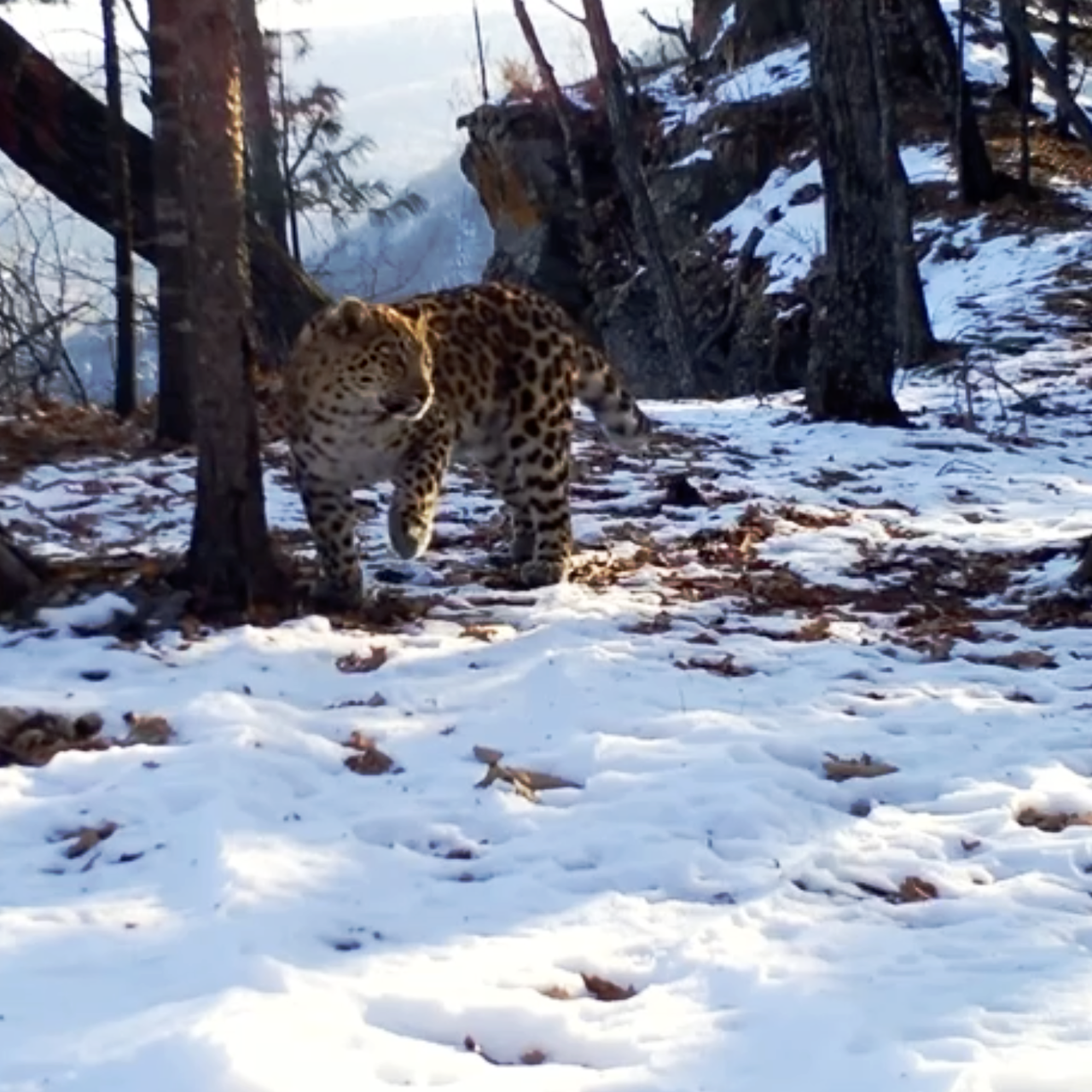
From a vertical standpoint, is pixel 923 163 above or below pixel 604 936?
above

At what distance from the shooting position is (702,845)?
569 cm

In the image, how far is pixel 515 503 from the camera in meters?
9.88

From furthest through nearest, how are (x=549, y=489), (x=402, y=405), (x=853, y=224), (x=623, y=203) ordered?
(x=623, y=203), (x=853, y=224), (x=549, y=489), (x=402, y=405)

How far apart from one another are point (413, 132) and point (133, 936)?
122m

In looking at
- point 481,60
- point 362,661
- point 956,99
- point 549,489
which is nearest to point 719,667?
point 362,661

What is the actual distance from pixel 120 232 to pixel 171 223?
272 cm

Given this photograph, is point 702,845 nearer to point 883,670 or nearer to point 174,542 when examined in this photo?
point 883,670

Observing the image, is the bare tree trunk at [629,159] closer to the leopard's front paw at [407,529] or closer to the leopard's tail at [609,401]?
the leopard's tail at [609,401]

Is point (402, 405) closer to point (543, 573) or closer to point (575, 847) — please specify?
point (543, 573)

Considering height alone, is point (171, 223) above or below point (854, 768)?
above

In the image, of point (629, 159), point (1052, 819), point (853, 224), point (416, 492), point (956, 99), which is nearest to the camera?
point (1052, 819)

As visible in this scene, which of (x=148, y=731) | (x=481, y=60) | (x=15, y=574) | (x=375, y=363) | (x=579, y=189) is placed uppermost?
(x=481, y=60)

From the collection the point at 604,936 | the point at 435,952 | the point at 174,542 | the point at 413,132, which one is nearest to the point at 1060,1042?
the point at 604,936

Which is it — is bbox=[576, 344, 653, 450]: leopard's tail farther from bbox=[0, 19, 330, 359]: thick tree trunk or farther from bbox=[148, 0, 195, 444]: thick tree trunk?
bbox=[0, 19, 330, 359]: thick tree trunk
